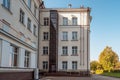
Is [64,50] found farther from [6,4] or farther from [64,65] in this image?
[6,4]

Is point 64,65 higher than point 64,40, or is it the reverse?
point 64,40

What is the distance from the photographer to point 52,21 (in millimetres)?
37969

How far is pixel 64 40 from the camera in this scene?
38031mm

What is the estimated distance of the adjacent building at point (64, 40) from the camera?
37094 millimetres

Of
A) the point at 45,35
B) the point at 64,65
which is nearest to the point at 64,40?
the point at 45,35

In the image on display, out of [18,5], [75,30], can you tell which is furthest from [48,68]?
[18,5]

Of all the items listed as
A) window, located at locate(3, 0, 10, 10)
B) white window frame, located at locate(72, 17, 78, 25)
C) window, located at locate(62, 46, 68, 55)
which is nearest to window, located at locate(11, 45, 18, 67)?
window, located at locate(3, 0, 10, 10)

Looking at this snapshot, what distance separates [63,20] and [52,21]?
1817mm

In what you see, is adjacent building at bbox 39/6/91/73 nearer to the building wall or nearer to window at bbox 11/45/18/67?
the building wall

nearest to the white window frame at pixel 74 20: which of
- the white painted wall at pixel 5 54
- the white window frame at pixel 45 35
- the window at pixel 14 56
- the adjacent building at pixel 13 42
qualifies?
the white window frame at pixel 45 35

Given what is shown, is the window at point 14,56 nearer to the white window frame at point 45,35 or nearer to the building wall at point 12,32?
the building wall at point 12,32

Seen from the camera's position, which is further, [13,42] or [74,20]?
[74,20]

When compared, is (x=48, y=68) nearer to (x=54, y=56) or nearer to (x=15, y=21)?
(x=54, y=56)

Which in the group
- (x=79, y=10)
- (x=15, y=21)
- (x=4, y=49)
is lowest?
(x=4, y=49)
